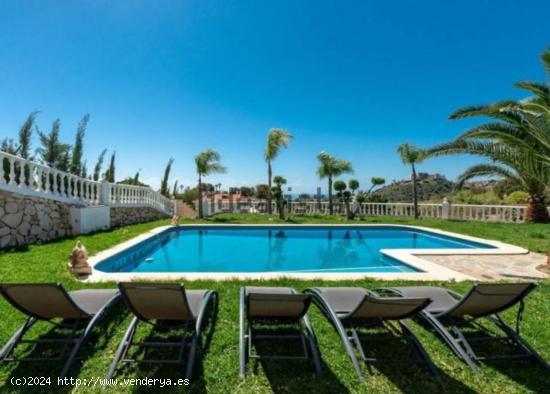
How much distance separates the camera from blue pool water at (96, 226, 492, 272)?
842cm

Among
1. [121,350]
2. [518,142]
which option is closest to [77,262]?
[121,350]

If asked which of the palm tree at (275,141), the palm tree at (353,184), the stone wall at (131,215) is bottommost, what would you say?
the stone wall at (131,215)

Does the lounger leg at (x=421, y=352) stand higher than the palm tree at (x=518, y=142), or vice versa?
the palm tree at (x=518, y=142)

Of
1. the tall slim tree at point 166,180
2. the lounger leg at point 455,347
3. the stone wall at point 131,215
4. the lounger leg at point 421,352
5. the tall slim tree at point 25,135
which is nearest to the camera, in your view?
the lounger leg at point 421,352

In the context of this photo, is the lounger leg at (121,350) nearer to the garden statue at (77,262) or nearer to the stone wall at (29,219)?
the garden statue at (77,262)

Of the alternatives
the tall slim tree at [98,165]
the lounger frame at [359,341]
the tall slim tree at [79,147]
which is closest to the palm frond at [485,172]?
the lounger frame at [359,341]

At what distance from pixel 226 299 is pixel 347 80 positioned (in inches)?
655

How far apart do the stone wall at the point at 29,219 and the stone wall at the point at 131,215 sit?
3.30 meters

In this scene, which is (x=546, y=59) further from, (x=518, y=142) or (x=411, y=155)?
(x=411, y=155)

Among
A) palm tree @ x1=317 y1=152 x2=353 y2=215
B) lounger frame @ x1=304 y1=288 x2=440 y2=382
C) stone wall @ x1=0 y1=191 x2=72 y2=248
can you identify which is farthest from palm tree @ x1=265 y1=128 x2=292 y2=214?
lounger frame @ x1=304 y1=288 x2=440 y2=382

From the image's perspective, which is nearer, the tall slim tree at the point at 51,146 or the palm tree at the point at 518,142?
the palm tree at the point at 518,142

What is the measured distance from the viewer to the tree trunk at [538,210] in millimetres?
15000

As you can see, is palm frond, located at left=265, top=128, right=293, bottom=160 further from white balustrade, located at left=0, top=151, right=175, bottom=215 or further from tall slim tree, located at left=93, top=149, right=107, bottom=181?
tall slim tree, located at left=93, top=149, right=107, bottom=181

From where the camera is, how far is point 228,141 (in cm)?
2436
